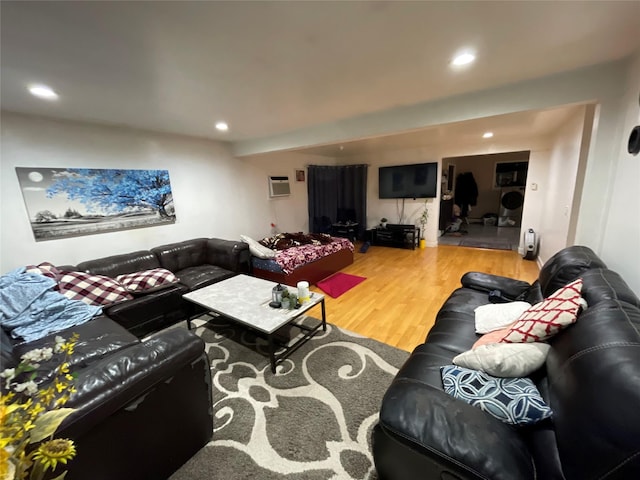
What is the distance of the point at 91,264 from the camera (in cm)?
271

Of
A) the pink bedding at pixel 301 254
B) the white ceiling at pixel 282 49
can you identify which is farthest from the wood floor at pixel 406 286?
the white ceiling at pixel 282 49

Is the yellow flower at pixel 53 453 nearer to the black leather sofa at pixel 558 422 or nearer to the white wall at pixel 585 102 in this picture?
the black leather sofa at pixel 558 422

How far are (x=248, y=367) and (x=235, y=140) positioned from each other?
3.41 metres

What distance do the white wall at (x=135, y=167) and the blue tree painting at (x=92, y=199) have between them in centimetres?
7

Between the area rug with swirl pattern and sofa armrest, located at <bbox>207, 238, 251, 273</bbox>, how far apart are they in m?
1.16

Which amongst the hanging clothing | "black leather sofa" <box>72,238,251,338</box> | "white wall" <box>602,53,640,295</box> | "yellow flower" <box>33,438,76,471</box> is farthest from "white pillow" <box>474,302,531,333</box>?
the hanging clothing

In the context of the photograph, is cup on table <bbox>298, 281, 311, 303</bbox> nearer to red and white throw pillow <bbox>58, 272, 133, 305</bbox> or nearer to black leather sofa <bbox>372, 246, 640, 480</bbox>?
black leather sofa <bbox>372, 246, 640, 480</bbox>

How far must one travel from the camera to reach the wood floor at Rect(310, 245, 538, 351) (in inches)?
99.3

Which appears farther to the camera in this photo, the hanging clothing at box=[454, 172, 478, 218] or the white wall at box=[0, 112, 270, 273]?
the hanging clothing at box=[454, 172, 478, 218]

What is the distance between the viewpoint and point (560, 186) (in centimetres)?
333

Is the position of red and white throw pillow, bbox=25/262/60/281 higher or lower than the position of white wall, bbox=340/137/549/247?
lower

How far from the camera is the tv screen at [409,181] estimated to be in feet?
17.2

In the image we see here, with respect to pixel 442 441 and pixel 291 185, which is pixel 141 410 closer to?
pixel 442 441

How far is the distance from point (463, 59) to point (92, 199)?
3.81 metres
